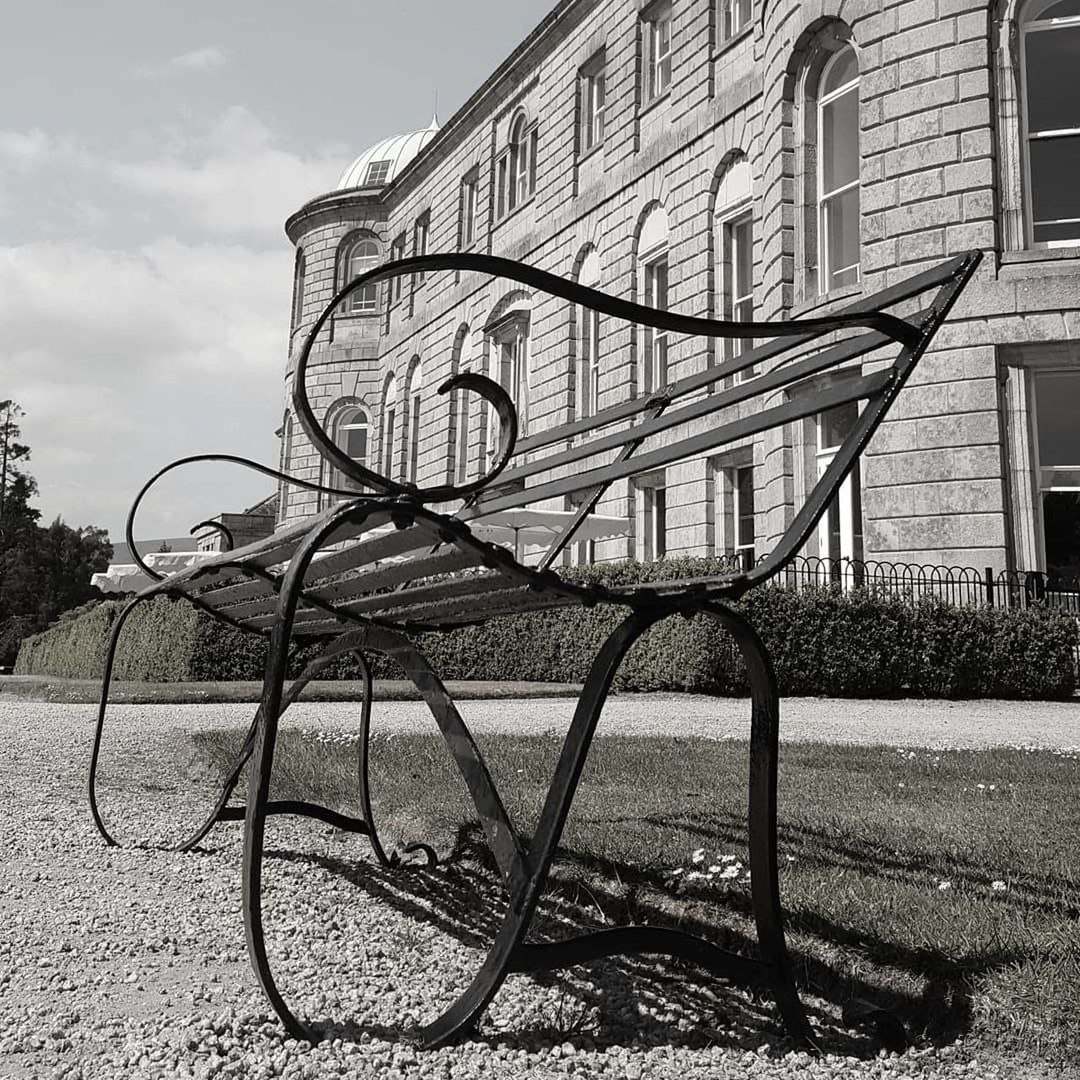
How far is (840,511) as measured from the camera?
1409 cm

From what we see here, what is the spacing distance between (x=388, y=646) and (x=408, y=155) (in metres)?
38.4

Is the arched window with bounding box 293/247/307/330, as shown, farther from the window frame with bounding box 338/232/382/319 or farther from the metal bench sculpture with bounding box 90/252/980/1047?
the metal bench sculpture with bounding box 90/252/980/1047

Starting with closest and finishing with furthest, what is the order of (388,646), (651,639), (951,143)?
(388,646), (651,639), (951,143)

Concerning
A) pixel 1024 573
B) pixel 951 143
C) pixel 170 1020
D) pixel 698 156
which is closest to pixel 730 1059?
pixel 170 1020

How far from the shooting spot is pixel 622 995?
2295 mm

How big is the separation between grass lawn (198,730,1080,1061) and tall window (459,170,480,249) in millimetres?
24821

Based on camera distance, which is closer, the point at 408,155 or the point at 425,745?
the point at 425,745

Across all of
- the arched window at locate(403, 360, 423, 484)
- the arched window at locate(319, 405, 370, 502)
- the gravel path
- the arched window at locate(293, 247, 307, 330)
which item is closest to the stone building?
the arched window at locate(403, 360, 423, 484)

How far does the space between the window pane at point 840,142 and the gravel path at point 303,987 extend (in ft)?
Result: 44.9

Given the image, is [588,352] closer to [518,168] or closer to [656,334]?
[656,334]

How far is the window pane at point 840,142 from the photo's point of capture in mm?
14914

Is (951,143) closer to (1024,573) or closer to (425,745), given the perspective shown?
(1024,573)

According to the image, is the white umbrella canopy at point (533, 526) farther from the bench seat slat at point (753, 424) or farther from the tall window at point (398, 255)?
the tall window at point (398, 255)

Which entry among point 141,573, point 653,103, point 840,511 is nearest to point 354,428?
point 653,103
